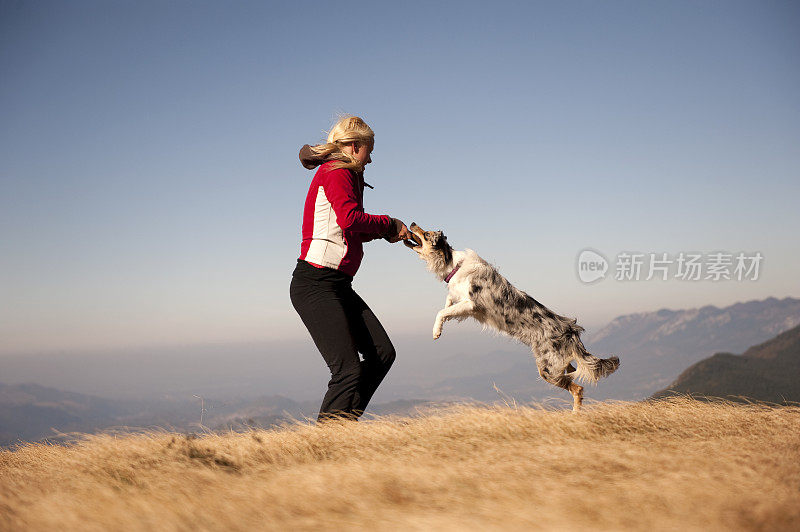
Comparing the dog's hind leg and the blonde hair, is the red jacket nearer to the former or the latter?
the blonde hair

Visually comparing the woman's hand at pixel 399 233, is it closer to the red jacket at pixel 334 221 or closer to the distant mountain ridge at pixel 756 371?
the red jacket at pixel 334 221

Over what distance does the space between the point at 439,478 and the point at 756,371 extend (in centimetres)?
17392

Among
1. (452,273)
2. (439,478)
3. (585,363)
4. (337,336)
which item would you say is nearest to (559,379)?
(585,363)

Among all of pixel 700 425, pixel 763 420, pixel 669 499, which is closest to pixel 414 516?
pixel 669 499

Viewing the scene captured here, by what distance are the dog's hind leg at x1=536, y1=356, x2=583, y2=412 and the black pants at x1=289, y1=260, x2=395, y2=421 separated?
6.62ft

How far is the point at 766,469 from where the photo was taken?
12.1ft

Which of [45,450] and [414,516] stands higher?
[414,516]

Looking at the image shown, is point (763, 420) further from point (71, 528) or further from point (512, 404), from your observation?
point (71, 528)

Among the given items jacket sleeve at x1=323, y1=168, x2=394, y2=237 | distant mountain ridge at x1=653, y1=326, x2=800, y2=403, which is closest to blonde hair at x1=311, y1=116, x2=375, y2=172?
jacket sleeve at x1=323, y1=168, x2=394, y2=237

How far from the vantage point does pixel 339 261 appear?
5.08 meters

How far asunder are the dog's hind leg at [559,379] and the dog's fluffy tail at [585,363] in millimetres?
111

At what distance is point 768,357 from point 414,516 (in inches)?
8117

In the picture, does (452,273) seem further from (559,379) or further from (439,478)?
(439,478)

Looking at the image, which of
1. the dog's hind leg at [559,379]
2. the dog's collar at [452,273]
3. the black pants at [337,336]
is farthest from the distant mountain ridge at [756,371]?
the black pants at [337,336]
